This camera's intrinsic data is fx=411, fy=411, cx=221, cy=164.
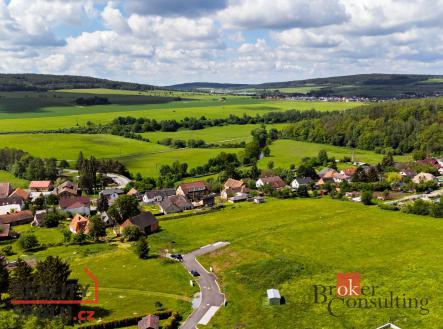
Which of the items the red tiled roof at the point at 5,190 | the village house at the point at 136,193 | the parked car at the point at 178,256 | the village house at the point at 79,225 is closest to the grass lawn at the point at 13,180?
the red tiled roof at the point at 5,190

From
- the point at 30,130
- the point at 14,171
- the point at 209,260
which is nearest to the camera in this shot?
the point at 209,260

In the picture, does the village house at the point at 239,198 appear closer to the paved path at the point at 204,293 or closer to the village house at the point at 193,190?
the village house at the point at 193,190

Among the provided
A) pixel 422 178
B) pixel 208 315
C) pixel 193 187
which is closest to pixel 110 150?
pixel 193 187

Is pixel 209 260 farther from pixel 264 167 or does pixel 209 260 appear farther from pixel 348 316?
pixel 264 167

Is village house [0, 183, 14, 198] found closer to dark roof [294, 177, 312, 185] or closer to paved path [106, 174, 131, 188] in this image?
paved path [106, 174, 131, 188]

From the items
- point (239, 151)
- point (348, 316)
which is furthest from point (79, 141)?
point (348, 316)

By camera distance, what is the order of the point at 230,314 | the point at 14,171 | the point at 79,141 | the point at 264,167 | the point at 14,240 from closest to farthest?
the point at 230,314
the point at 14,240
the point at 14,171
the point at 264,167
the point at 79,141
